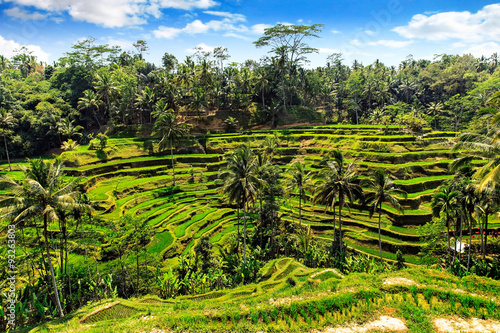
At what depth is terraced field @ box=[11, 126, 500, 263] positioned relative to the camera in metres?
31.7

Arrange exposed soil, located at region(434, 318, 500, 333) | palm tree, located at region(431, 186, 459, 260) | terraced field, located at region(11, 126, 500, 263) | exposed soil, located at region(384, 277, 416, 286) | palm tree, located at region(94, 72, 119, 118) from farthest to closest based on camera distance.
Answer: palm tree, located at region(94, 72, 119, 118) → terraced field, located at region(11, 126, 500, 263) → palm tree, located at region(431, 186, 459, 260) → exposed soil, located at region(384, 277, 416, 286) → exposed soil, located at region(434, 318, 500, 333)

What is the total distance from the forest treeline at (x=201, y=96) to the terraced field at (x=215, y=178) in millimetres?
10447

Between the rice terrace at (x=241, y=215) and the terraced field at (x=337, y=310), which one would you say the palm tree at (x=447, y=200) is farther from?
the terraced field at (x=337, y=310)

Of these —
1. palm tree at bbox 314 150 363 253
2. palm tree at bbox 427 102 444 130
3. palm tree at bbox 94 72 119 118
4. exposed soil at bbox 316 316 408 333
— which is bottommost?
exposed soil at bbox 316 316 408 333

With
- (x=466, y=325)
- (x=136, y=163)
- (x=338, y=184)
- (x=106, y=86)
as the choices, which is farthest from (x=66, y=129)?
(x=466, y=325)

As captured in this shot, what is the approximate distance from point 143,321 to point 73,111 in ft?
224

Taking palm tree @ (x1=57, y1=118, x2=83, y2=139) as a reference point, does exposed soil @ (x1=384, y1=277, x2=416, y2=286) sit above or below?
below

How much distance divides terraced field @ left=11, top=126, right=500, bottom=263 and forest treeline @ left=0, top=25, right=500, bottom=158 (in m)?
10.4

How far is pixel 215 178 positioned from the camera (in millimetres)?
47562

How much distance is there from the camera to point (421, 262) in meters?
27.0

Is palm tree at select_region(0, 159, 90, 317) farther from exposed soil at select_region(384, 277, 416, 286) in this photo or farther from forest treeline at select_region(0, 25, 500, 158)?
forest treeline at select_region(0, 25, 500, 158)

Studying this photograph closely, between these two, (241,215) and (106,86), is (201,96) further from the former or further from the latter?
(241,215)

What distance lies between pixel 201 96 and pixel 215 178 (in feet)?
87.8

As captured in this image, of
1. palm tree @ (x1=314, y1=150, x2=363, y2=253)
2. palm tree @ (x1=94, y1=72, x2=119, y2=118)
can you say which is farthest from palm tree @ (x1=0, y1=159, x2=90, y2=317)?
palm tree @ (x1=94, y1=72, x2=119, y2=118)
